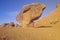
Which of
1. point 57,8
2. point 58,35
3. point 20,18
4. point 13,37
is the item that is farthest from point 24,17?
point 13,37

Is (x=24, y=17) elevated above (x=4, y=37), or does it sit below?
above

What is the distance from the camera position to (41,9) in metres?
26.8

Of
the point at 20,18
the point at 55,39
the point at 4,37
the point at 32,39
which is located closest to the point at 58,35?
the point at 55,39

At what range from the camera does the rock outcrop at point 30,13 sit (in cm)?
2673

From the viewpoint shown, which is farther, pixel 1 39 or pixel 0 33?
pixel 0 33

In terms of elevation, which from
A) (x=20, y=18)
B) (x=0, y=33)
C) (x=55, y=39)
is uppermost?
(x=20, y=18)

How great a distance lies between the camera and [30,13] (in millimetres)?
27375

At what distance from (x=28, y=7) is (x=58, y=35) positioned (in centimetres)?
1647

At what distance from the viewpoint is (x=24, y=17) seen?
2812cm

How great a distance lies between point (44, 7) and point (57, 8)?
10591 mm

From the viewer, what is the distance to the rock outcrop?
26734mm

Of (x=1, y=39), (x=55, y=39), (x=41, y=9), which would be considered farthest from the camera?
(x=41, y=9)

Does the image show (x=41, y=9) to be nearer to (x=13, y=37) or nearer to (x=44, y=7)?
(x=44, y=7)

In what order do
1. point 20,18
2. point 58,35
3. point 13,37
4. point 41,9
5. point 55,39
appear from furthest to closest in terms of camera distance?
point 20,18 → point 41,9 → point 58,35 → point 55,39 → point 13,37
